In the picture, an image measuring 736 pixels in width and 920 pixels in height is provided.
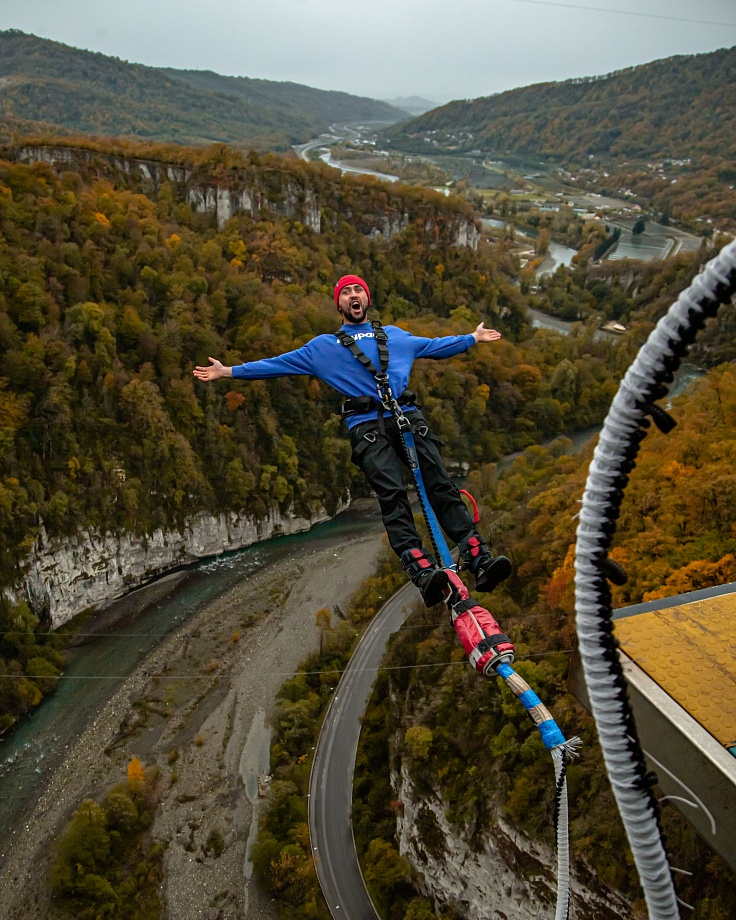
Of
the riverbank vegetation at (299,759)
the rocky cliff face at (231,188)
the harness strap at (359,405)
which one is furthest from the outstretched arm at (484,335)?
the rocky cliff face at (231,188)

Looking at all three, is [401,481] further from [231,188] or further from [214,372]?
[231,188]

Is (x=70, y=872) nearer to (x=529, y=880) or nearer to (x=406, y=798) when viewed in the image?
(x=406, y=798)

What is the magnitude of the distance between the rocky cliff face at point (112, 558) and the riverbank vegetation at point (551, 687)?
45.8ft

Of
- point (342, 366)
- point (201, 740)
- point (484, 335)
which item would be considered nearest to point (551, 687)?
point (484, 335)

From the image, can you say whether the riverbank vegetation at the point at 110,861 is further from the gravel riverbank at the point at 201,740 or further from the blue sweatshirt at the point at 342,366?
the blue sweatshirt at the point at 342,366

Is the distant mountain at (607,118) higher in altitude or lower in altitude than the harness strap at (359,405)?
higher

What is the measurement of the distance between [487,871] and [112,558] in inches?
854

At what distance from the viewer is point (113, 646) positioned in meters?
26.0

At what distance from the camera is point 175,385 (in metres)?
32.9

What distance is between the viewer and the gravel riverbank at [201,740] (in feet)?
56.4

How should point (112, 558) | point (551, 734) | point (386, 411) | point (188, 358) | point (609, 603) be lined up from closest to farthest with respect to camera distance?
point (609, 603) < point (551, 734) < point (386, 411) < point (112, 558) < point (188, 358)

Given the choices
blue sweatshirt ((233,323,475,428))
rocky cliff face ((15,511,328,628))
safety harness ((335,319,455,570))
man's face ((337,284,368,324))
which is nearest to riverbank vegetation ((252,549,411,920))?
rocky cliff face ((15,511,328,628))

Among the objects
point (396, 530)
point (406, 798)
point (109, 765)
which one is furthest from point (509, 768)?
point (109, 765)

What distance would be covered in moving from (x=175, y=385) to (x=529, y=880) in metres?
27.2
